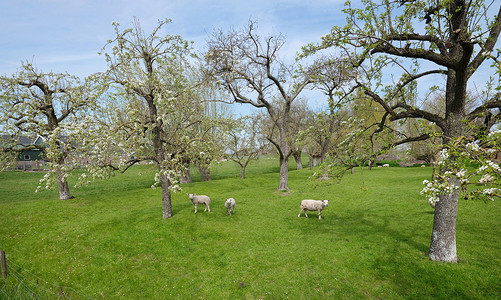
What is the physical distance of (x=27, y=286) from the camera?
1348 cm

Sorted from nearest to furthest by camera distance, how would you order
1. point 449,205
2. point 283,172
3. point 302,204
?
point 449,205 < point 302,204 < point 283,172

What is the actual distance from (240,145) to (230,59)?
19.9m

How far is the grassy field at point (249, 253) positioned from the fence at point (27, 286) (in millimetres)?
64

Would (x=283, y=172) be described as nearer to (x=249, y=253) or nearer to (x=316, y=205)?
(x=316, y=205)

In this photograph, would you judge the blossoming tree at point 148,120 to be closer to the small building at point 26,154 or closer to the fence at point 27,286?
the fence at point 27,286

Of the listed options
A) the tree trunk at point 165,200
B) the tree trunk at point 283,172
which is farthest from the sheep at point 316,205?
the tree trunk at point 165,200

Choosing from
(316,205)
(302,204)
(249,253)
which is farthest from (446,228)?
(249,253)

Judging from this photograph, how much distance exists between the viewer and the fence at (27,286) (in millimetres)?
12164

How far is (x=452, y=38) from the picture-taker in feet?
34.4

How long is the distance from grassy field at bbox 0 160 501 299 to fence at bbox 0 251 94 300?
64 millimetres

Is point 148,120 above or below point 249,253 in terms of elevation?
above

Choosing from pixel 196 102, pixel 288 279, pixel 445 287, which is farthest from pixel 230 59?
pixel 445 287

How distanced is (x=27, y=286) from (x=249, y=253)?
40.6 feet

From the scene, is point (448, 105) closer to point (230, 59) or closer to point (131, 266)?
point (131, 266)
